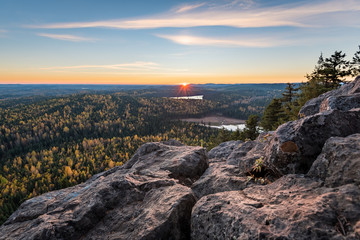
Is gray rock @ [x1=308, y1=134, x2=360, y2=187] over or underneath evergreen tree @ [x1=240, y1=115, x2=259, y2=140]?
over

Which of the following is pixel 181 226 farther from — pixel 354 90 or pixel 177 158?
pixel 354 90

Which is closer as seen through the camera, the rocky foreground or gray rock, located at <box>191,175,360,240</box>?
gray rock, located at <box>191,175,360,240</box>

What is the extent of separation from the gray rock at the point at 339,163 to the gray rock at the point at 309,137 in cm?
87

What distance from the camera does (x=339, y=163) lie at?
820 centimetres

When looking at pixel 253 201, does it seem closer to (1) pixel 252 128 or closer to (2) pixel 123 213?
(2) pixel 123 213

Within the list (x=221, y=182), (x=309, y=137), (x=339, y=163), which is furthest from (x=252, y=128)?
(x=339, y=163)

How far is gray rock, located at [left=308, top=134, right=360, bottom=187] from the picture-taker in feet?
25.1

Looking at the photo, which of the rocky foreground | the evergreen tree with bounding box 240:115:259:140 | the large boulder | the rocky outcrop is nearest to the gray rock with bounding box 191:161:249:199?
the rocky foreground

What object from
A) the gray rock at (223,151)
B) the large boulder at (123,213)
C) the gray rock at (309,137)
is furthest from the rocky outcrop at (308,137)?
the gray rock at (223,151)

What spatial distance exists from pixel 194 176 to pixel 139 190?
213 inches

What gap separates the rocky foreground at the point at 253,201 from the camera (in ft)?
23.3

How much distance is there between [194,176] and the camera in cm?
1723

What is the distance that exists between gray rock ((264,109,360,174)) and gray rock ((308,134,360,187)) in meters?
0.87

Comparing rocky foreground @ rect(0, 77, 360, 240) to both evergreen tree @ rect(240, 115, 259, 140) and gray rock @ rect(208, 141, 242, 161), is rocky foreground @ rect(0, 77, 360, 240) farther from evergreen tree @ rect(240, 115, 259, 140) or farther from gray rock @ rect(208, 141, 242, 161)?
evergreen tree @ rect(240, 115, 259, 140)
